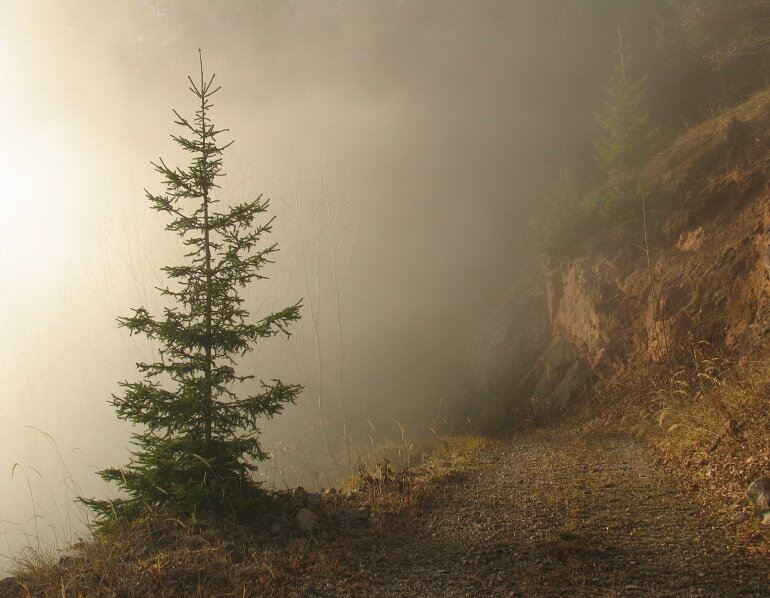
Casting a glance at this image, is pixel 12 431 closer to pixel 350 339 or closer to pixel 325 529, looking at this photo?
pixel 350 339

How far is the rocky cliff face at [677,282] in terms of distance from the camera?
1083 centimetres

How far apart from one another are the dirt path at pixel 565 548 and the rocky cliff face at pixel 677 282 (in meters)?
5.77

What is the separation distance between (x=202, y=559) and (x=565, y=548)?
3.32m

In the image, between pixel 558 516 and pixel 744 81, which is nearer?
pixel 558 516

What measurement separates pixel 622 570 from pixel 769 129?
14.5m

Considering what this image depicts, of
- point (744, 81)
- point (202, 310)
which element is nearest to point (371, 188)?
point (744, 81)

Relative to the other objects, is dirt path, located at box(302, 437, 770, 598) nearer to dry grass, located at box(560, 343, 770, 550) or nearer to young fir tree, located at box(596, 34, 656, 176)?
dry grass, located at box(560, 343, 770, 550)

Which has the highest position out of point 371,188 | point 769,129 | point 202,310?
point 371,188

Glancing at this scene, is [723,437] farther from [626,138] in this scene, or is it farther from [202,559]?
[626,138]

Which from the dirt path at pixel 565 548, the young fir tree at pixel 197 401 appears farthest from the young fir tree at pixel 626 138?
the young fir tree at pixel 197 401

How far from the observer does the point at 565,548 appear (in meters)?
4.03

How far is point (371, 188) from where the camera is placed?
135ft

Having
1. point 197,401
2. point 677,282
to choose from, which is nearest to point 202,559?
point 197,401

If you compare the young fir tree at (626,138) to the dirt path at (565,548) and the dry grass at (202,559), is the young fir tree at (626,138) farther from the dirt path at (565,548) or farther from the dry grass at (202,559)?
the dry grass at (202,559)
